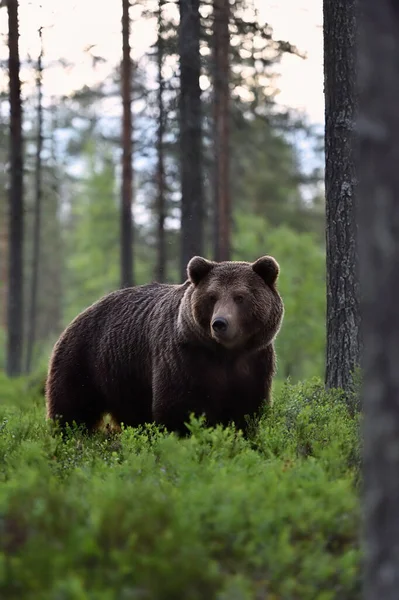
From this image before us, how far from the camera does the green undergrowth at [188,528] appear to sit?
3.71 m

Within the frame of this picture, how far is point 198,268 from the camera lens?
751cm

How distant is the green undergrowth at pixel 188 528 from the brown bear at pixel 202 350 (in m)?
1.42

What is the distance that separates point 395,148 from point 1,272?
133 feet

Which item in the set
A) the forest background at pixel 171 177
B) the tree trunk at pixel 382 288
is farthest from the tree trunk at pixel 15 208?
the tree trunk at pixel 382 288

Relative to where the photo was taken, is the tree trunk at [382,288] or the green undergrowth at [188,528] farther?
the green undergrowth at [188,528]

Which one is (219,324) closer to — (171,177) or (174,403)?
(174,403)

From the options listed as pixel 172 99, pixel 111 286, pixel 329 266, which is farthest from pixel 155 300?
pixel 111 286

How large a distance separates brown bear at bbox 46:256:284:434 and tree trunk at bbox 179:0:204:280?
5.75m

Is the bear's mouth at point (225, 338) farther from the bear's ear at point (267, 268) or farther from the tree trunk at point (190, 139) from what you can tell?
the tree trunk at point (190, 139)

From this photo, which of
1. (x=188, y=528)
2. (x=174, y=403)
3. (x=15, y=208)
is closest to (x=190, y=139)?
(x=15, y=208)

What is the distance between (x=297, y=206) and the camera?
117 feet

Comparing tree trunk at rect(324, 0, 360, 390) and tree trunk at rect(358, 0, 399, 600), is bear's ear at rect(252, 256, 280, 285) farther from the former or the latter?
tree trunk at rect(358, 0, 399, 600)

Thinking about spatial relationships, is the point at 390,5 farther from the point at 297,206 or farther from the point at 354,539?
the point at 297,206

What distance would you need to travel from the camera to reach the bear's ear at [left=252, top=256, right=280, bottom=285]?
7.43 metres
